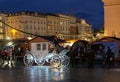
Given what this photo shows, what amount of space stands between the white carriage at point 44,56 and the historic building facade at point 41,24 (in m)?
60.1

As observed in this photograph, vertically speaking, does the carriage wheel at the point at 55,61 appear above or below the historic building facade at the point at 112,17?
below

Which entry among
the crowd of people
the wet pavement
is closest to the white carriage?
the crowd of people

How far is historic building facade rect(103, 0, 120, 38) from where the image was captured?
36.4 metres

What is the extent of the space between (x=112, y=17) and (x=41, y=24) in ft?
247

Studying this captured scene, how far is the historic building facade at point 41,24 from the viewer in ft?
329

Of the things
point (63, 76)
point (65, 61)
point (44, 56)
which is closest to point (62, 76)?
point (63, 76)

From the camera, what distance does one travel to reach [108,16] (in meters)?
37.1

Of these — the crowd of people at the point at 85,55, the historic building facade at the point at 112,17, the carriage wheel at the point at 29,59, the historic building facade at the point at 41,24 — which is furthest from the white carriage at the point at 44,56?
the historic building facade at the point at 41,24

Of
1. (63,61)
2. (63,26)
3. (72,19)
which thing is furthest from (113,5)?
(72,19)

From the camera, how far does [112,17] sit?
36.9 meters

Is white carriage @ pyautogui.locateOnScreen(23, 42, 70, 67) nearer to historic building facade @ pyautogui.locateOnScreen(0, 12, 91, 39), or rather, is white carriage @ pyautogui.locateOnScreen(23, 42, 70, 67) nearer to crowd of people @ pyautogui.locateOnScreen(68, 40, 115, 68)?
crowd of people @ pyautogui.locateOnScreen(68, 40, 115, 68)

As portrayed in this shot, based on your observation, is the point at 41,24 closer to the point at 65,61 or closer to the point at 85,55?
the point at 85,55

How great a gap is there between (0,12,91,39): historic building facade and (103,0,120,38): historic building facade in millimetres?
52373

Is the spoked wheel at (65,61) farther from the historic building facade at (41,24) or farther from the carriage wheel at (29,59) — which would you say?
the historic building facade at (41,24)
